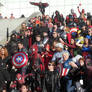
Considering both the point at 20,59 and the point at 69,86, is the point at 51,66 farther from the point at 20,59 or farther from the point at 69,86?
the point at 20,59

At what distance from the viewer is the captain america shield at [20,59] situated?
352 inches

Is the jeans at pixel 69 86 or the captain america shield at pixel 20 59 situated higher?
the captain america shield at pixel 20 59

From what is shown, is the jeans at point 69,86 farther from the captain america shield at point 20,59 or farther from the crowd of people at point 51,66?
the captain america shield at point 20,59

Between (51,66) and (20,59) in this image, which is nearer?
(51,66)

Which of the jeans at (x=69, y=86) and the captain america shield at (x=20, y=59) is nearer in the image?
the jeans at (x=69, y=86)

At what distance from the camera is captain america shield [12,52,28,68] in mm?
8945

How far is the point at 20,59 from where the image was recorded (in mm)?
9016

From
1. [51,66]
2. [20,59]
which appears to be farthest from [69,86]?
[20,59]

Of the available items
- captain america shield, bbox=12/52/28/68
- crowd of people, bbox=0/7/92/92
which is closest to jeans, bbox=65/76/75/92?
crowd of people, bbox=0/7/92/92

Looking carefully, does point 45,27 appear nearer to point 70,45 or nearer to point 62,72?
point 70,45

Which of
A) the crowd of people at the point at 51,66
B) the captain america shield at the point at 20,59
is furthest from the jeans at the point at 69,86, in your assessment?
the captain america shield at the point at 20,59

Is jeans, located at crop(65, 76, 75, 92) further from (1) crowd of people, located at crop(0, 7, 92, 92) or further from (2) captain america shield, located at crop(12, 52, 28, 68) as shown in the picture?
(2) captain america shield, located at crop(12, 52, 28, 68)

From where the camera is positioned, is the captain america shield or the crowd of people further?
the captain america shield

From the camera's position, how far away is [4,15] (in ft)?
77.5
